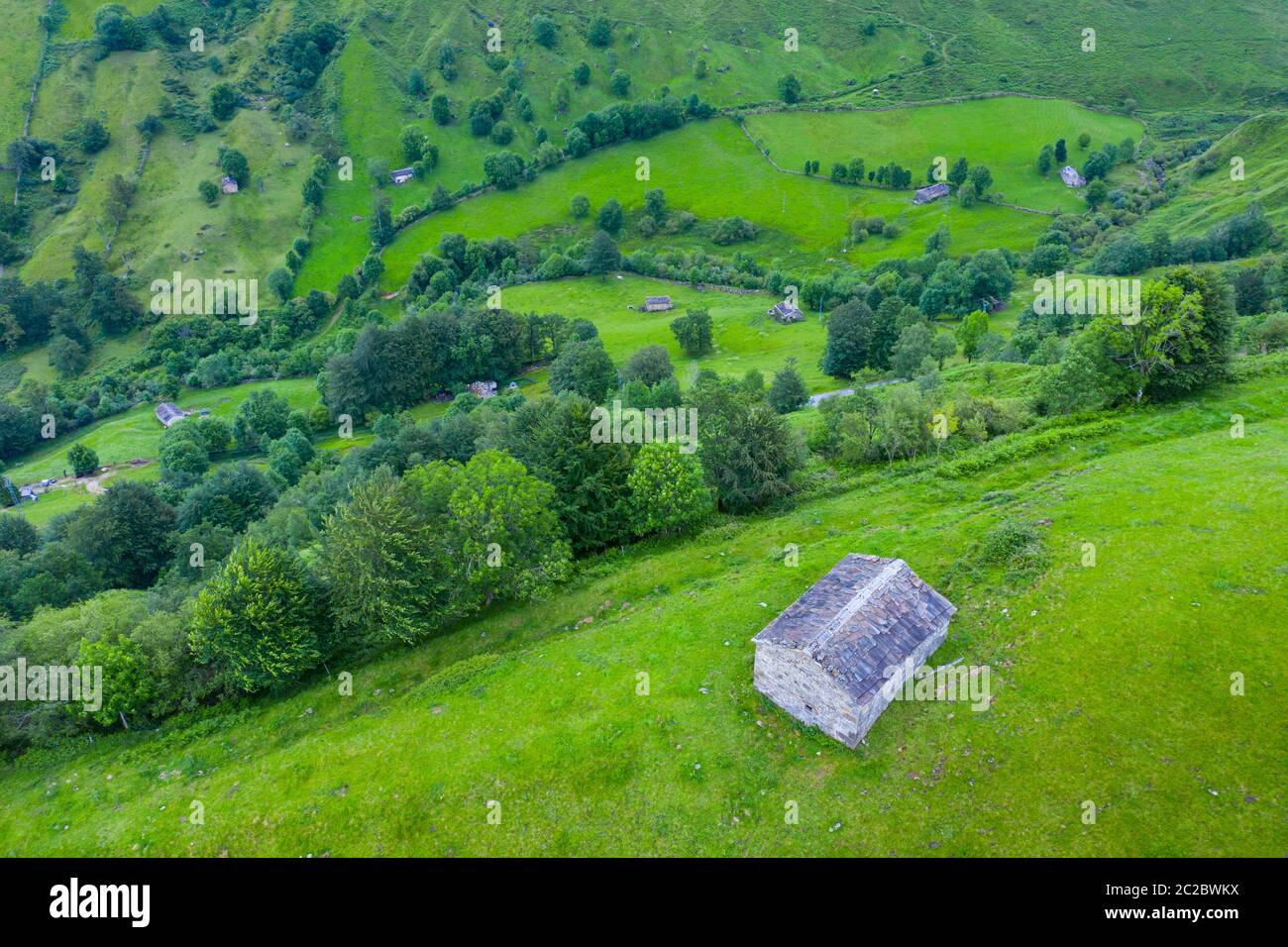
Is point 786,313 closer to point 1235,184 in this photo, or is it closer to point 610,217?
point 610,217

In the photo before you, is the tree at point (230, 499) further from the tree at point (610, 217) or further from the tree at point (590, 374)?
the tree at point (610, 217)

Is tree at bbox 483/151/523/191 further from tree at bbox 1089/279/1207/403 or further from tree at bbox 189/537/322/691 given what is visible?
tree at bbox 189/537/322/691

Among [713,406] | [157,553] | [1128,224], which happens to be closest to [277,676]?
[713,406]

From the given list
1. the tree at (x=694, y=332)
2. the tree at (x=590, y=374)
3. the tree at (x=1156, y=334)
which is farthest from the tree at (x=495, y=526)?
the tree at (x=694, y=332)

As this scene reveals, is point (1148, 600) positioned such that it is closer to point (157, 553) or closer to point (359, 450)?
point (359, 450)

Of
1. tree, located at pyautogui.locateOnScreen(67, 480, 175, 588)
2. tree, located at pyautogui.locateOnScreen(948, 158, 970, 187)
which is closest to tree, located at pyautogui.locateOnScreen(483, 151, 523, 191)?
tree, located at pyautogui.locateOnScreen(948, 158, 970, 187)
